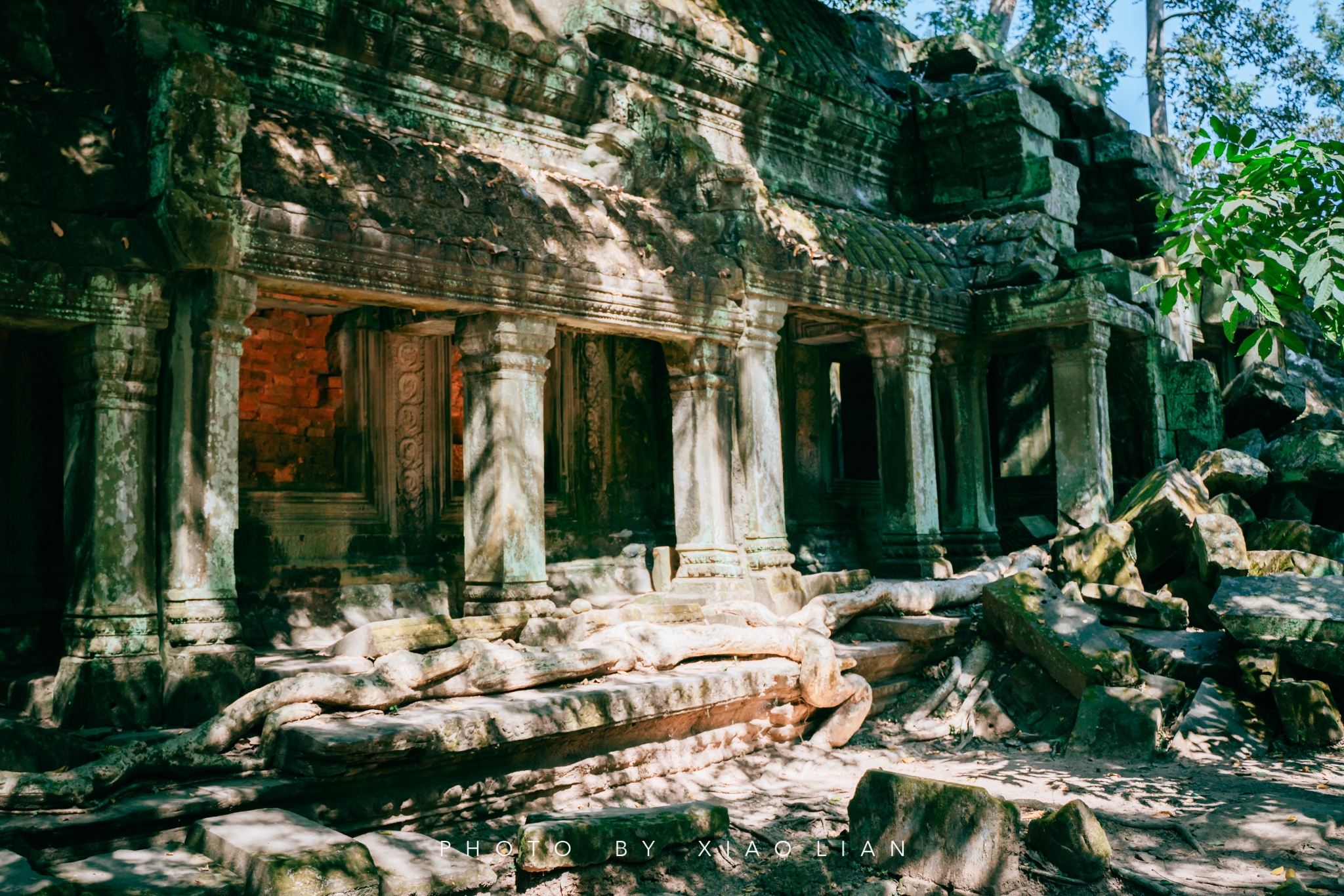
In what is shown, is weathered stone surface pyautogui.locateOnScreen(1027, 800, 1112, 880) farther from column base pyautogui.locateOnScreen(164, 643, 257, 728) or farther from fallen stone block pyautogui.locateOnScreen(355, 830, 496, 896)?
column base pyautogui.locateOnScreen(164, 643, 257, 728)

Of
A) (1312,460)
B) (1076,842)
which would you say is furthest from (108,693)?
(1312,460)

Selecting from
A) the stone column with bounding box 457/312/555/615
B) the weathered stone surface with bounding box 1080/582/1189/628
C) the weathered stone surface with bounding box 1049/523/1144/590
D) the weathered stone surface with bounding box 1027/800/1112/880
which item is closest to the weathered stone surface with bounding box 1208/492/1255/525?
the weathered stone surface with bounding box 1049/523/1144/590

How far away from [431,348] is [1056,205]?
6.39 metres

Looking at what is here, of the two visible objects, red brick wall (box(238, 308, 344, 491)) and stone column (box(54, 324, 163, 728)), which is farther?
red brick wall (box(238, 308, 344, 491))

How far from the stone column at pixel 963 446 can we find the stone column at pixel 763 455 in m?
2.69

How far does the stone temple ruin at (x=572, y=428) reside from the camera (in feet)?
18.1

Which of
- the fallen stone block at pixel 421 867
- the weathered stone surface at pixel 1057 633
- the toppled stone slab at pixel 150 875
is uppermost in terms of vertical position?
the weathered stone surface at pixel 1057 633

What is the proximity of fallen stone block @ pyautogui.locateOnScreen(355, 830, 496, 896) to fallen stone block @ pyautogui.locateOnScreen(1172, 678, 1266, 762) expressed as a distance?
4600mm

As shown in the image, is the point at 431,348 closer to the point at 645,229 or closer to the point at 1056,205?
the point at 645,229

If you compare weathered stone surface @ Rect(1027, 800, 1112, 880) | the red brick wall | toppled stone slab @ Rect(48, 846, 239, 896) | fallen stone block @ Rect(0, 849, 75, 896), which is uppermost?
the red brick wall

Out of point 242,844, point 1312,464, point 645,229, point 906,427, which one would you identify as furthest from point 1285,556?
point 242,844

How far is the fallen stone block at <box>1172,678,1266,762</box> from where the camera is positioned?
692 cm

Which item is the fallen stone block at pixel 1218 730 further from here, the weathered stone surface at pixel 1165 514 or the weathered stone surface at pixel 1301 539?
the weathered stone surface at pixel 1301 539

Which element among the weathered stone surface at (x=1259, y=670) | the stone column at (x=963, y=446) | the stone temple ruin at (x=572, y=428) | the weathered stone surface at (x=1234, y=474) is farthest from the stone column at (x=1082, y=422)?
the weathered stone surface at (x=1259, y=670)
